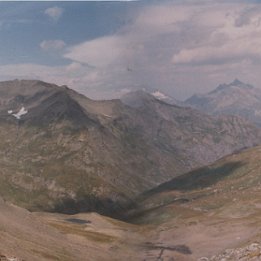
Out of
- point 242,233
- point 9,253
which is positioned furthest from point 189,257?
point 9,253

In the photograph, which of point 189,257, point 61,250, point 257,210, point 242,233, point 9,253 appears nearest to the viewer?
point 9,253

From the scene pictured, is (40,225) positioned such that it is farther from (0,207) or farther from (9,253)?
(9,253)

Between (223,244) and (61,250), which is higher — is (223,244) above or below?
below

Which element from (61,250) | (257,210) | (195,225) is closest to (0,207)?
(61,250)

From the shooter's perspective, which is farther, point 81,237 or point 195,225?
point 195,225

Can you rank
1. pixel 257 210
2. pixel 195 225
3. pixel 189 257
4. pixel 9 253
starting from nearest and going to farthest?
pixel 9 253 < pixel 189 257 < pixel 195 225 < pixel 257 210

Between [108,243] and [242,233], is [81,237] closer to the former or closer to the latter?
[108,243]

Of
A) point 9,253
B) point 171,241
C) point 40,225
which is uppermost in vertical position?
point 9,253

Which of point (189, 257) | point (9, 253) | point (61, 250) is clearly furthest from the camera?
point (189, 257)

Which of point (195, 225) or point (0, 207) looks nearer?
point (0, 207)
